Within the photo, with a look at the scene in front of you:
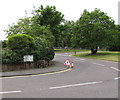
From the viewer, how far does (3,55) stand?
1331cm

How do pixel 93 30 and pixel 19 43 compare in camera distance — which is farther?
pixel 93 30

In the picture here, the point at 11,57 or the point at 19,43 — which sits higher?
the point at 19,43

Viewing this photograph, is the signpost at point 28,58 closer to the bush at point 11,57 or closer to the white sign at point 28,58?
the white sign at point 28,58

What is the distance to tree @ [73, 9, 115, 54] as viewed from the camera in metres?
30.7

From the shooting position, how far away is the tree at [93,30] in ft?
101

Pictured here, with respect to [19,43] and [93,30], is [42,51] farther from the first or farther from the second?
[93,30]

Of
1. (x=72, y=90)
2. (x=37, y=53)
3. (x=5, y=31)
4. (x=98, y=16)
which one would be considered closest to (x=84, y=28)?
(x=98, y=16)

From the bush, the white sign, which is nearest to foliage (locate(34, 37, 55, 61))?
the white sign

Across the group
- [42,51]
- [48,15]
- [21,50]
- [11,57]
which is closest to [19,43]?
[21,50]

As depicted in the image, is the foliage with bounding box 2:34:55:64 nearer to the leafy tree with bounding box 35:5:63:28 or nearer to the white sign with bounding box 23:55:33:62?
the white sign with bounding box 23:55:33:62

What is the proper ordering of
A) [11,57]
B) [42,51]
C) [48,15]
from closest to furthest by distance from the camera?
[11,57], [42,51], [48,15]

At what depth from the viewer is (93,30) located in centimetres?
3039

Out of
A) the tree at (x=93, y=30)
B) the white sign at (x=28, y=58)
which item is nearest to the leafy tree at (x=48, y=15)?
the tree at (x=93, y=30)

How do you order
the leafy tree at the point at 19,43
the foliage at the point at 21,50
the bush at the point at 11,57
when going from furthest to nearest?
the leafy tree at the point at 19,43 < the foliage at the point at 21,50 < the bush at the point at 11,57
